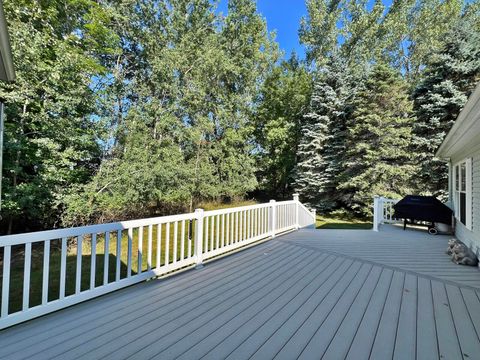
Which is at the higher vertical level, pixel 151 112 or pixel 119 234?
pixel 151 112

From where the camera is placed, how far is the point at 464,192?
18.0 ft

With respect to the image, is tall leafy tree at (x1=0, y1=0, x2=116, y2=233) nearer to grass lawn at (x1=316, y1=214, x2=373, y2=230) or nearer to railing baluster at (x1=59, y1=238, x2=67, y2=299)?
railing baluster at (x1=59, y1=238, x2=67, y2=299)

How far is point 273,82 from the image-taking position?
669 inches

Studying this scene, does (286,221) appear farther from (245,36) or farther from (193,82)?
(245,36)

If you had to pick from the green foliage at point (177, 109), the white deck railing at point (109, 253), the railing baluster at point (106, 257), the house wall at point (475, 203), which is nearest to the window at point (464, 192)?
the house wall at point (475, 203)

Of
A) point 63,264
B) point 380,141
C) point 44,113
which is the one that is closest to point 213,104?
point 380,141

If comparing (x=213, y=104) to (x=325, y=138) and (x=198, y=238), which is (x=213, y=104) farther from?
(x=198, y=238)

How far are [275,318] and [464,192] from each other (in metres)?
5.58

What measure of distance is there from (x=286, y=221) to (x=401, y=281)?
3.31 meters

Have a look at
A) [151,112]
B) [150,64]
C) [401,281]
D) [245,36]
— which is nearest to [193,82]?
[150,64]

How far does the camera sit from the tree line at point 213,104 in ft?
21.7

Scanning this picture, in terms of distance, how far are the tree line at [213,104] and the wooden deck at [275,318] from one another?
5490 millimetres

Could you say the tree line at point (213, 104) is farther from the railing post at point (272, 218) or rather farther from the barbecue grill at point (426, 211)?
the railing post at point (272, 218)

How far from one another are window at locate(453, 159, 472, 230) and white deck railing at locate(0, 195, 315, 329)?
11.3 feet
